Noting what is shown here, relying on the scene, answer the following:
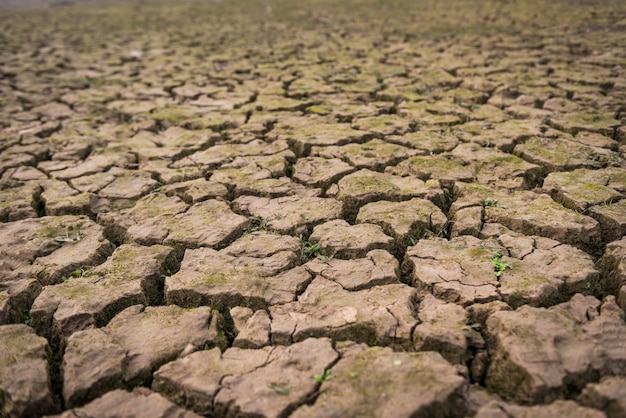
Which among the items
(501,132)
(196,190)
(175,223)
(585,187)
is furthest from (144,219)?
(501,132)

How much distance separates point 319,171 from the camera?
289cm

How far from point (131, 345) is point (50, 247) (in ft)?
3.14

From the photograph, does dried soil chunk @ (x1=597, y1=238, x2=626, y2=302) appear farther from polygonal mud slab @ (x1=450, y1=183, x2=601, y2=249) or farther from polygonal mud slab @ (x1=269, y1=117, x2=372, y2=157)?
polygonal mud slab @ (x1=269, y1=117, x2=372, y2=157)

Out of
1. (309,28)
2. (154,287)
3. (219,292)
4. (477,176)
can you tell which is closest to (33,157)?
(154,287)

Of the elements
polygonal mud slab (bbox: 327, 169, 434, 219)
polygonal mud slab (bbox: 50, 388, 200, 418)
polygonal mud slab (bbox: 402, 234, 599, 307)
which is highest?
polygonal mud slab (bbox: 327, 169, 434, 219)

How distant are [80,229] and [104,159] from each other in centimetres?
100

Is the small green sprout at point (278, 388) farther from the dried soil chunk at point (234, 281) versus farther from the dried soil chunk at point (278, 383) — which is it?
the dried soil chunk at point (234, 281)

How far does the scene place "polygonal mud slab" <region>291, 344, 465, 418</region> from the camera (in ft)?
4.32

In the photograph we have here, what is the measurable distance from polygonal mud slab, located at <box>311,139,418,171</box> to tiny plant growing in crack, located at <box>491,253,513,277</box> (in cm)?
112

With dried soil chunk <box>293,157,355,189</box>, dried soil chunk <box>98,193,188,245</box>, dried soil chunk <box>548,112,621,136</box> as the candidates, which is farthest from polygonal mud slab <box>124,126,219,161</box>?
dried soil chunk <box>548,112,621,136</box>

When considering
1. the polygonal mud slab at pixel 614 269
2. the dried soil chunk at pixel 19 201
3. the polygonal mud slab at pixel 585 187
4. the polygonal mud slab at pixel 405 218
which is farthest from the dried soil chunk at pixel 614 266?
the dried soil chunk at pixel 19 201

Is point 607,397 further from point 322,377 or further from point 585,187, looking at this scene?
point 585,187

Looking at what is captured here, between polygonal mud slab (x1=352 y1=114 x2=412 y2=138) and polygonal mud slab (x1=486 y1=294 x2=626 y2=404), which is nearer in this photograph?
polygonal mud slab (x1=486 y1=294 x2=626 y2=404)

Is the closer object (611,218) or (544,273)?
(544,273)
